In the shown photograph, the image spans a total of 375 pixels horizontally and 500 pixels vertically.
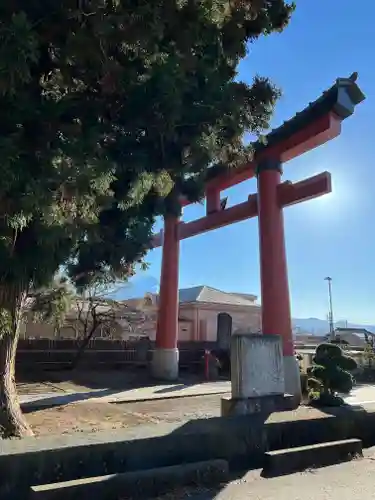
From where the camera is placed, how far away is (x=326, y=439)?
5461 mm

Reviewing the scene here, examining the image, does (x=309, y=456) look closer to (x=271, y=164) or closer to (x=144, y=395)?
(x=144, y=395)

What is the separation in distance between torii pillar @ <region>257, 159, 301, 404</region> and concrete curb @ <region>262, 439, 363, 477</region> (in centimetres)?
497

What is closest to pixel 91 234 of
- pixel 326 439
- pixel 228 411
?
pixel 228 411

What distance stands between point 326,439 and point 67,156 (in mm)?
4441

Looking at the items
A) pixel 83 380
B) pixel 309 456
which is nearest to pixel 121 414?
pixel 309 456

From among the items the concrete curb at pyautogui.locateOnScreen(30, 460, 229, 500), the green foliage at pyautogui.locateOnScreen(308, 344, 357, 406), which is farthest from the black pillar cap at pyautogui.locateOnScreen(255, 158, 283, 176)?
the concrete curb at pyautogui.locateOnScreen(30, 460, 229, 500)

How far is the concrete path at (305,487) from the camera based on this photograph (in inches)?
159

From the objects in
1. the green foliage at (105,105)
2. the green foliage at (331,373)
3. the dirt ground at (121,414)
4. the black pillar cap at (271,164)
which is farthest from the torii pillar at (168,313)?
the green foliage at (105,105)

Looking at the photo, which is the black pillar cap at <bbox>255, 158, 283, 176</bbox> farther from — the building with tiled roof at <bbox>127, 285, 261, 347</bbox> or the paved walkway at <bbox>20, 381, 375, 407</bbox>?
the building with tiled roof at <bbox>127, 285, 261, 347</bbox>

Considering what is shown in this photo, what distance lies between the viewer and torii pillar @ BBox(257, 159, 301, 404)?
10.8 metres

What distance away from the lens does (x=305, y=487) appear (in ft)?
14.2

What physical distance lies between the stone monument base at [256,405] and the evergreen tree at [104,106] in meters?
2.75

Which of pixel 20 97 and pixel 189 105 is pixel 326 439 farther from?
pixel 20 97

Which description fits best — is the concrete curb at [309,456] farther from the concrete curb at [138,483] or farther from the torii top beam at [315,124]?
the torii top beam at [315,124]
